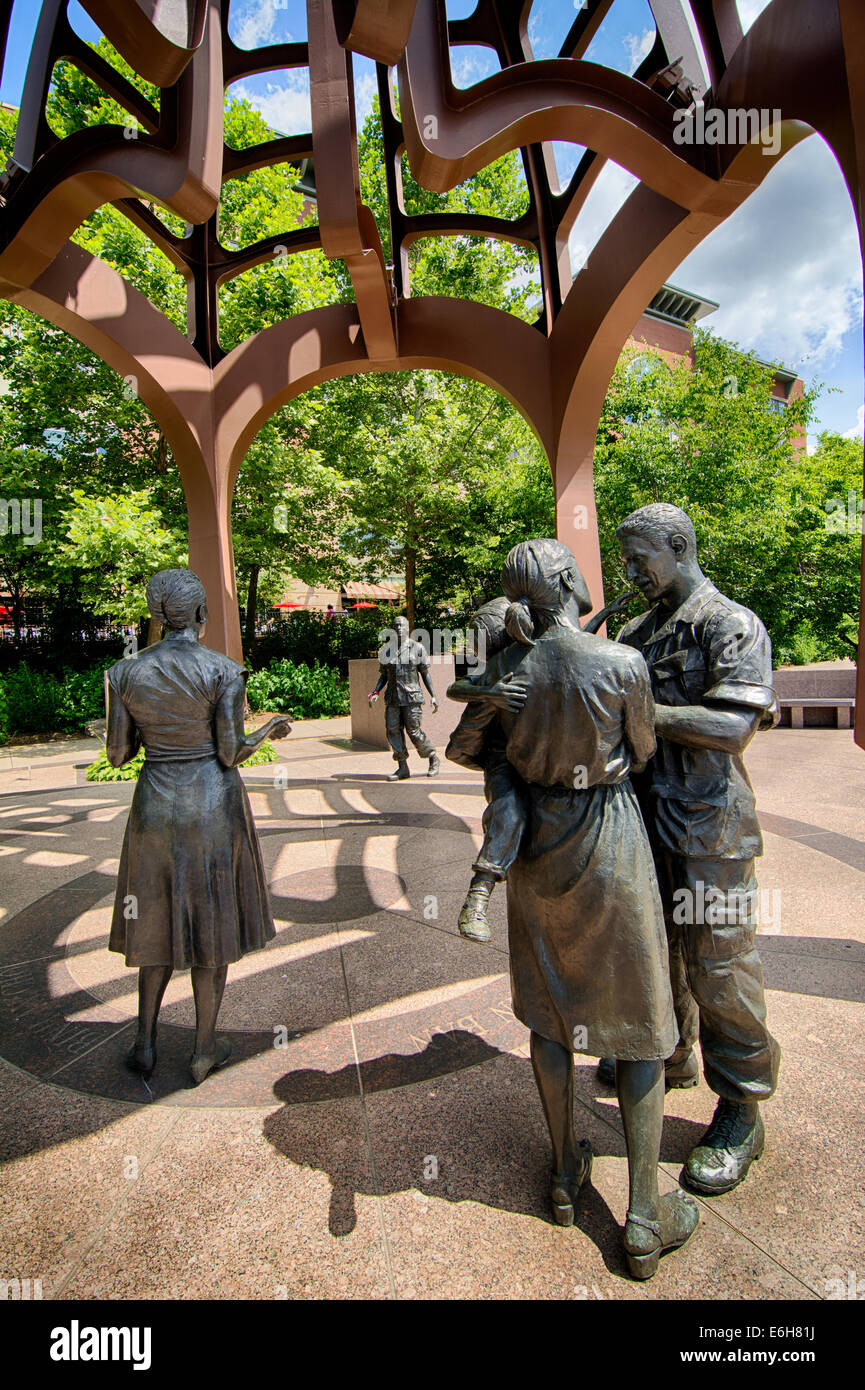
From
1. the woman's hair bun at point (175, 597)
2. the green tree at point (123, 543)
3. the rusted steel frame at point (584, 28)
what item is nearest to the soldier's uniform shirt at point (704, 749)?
the woman's hair bun at point (175, 597)

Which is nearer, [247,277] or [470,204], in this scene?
[247,277]

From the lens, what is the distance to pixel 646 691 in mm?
2074

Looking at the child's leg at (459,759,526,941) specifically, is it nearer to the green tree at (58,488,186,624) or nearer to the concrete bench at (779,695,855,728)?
the green tree at (58,488,186,624)

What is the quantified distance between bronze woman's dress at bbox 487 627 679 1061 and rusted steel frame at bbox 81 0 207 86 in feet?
13.9

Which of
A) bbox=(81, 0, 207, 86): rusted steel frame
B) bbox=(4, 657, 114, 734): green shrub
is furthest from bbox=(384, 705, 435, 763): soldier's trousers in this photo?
bbox=(4, 657, 114, 734): green shrub

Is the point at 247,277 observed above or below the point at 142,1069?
above

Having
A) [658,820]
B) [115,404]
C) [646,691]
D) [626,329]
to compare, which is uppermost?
[115,404]

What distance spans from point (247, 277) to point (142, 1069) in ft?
48.6

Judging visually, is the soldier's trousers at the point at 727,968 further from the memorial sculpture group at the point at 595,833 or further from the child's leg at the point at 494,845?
the child's leg at the point at 494,845

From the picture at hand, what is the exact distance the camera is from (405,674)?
31.8 feet

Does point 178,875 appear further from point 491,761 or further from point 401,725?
point 401,725

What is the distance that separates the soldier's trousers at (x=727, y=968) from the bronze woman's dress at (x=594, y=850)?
12.5 inches
